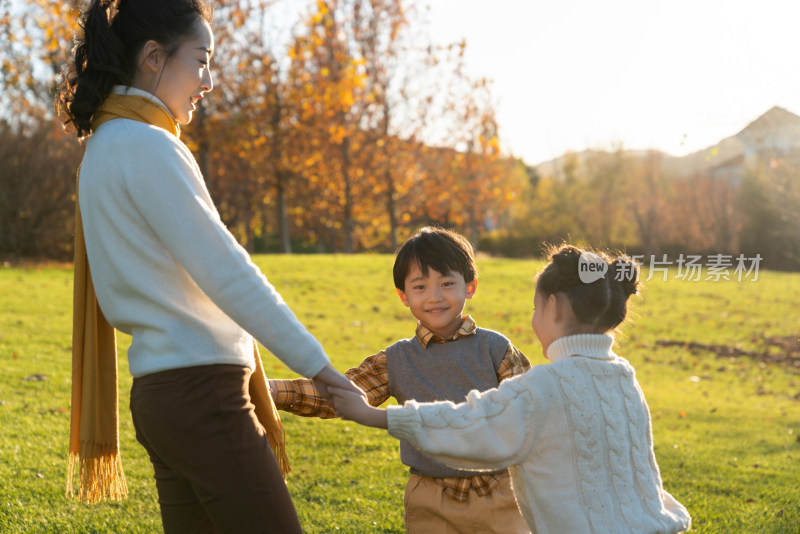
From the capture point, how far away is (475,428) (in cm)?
218

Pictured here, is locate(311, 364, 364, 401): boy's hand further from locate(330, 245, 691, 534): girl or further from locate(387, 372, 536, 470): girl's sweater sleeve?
locate(387, 372, 536, 470): girl's sweater sleeve

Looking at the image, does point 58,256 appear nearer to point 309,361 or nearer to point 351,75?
point 351,75

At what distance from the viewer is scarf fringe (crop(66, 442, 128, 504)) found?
2.36 meters

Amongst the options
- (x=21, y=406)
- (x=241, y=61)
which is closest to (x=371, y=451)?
(x=21, y=406)

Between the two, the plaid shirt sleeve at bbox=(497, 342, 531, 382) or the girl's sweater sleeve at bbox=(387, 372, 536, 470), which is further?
the plaid shirt sleeve at bbox=(497, 342, 531, 382)

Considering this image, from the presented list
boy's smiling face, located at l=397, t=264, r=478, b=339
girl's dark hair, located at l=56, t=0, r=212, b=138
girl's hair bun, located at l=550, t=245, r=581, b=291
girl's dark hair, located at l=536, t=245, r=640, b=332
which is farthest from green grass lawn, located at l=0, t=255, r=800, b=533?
girl's dark hair, located at l=56, t=0, r=212, b=138

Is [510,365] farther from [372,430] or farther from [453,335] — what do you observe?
[372,430]

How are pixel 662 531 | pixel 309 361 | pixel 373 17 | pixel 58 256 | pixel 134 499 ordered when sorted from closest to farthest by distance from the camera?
pixel 309 361 < pixel 662 531 < pixel 134 499 < pixel 58 256 < pixel 373 17

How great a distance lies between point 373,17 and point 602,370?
24.3 meters

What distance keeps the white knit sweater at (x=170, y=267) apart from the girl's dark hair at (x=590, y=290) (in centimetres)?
81

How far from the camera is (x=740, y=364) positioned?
41.8ft

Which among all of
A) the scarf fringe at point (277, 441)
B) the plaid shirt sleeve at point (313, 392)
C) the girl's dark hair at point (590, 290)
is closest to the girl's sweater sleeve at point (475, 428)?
the girl's dark hair at point (590, 290)

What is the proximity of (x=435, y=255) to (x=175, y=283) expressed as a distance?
1200 millimetres

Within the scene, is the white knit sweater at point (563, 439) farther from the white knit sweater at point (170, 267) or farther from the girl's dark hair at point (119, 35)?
the girl's dark hair at point (119, 35)
